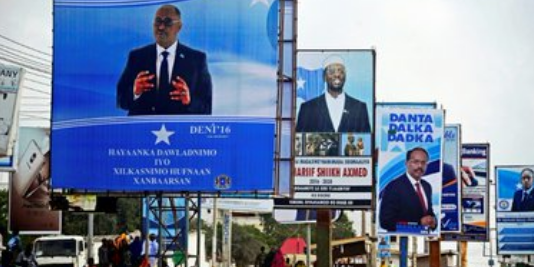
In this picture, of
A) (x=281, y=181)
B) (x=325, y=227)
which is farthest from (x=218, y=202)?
(x=281, y=181)

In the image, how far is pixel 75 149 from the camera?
23750 millimetres

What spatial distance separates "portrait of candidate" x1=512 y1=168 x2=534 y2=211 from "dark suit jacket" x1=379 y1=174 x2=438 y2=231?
53.8ft

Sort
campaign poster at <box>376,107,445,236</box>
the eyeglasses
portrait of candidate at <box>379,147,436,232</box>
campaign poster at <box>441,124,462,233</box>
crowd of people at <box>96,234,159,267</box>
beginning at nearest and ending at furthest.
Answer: the eyeglasses < crowd of people at <box>96,234,159,267</box> < campaign poster at <box>376,107,445,236</box> < portrait of candidate at <box>379,147,436,232</box> < campaign poster at <box>441,124,462,233</box>

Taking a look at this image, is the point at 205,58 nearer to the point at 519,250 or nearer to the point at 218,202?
the point at 218,202

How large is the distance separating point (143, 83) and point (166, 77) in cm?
44

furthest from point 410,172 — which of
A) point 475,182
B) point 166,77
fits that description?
point 166,77

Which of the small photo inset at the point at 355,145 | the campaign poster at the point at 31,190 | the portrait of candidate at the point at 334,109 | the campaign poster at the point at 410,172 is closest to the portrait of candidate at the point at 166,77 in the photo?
the portrait of candidate at the point at 334,109

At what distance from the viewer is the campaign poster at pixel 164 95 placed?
23.1 meters

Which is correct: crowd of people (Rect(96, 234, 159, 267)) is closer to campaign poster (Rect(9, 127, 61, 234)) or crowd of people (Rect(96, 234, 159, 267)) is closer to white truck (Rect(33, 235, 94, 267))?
white truck (Rect(33, 235, 94, 267))

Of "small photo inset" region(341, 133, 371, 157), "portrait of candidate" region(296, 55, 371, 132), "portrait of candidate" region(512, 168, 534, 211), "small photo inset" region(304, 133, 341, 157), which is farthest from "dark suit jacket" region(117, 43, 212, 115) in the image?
"portrait of candidate" region(512, 168, 534, 211)

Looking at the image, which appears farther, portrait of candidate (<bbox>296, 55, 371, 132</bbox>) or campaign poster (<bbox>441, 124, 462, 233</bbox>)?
campaign poster (<bbox>441, 124, 462, 233</bbox>)

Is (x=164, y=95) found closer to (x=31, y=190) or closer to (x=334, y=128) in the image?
(x=334, y=128)

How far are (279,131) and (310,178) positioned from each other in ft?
19.7

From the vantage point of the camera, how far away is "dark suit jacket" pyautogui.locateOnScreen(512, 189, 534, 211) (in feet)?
156
